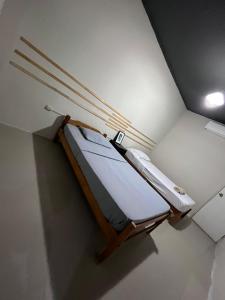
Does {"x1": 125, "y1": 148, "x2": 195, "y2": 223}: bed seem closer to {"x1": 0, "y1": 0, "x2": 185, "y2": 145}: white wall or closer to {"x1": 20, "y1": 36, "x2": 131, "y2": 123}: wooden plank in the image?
{"x1": 0, "y1": 0, "x2": 185, "y2": 145}: white wall

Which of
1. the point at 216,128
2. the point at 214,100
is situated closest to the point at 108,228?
the point at 214,100

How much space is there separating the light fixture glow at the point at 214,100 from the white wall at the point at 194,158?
862 mm

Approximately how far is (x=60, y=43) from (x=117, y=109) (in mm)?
1711

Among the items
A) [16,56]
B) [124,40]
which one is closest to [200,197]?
[124,40]

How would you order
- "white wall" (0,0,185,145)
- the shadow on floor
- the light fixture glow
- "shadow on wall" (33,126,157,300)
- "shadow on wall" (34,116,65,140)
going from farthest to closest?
the shadow on floor
the light fixture glow
"shadow on wall" (34,116,65,140)
"white wall" (0,0,185,145)
"shadow on wall" (33,126,157,300)

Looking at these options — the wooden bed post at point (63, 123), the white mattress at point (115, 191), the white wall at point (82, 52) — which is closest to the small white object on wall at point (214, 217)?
the white mattress at point (115, 191)

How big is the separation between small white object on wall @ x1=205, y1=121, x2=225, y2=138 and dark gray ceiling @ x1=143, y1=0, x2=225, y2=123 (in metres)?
0.33

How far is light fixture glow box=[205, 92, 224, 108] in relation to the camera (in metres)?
3.32

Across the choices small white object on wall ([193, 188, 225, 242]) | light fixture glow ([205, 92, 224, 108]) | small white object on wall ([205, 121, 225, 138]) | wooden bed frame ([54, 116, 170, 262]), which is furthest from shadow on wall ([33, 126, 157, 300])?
small white object on wall ([205, 121, 225, 138])

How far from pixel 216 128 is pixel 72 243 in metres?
4.27

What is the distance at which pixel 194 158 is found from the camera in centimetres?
457

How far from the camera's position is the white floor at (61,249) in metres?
1.34

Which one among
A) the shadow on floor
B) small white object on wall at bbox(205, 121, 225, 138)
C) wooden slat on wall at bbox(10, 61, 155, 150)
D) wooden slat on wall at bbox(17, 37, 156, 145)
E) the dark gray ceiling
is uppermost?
the dark gray ceiling

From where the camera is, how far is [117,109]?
3.76 metres
